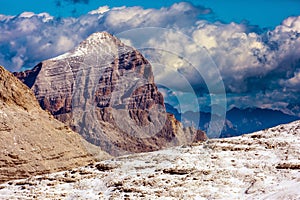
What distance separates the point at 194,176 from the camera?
197 feet

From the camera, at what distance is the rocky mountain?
237 feet

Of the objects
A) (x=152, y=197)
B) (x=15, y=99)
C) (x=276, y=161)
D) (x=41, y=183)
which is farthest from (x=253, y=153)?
(x=15, y=99)

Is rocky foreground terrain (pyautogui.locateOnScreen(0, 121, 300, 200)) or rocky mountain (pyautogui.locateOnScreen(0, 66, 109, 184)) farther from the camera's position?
rocky mountain (pyautogui.locateOnScreen(0, 66, 109, 184))

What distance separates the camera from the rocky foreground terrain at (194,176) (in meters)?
54.9

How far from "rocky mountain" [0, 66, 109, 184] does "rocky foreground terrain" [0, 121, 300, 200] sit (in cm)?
489

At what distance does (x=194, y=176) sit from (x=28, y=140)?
26.3 meters

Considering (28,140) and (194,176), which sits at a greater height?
(28,140)

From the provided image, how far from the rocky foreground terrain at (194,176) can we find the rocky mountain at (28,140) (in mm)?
4894

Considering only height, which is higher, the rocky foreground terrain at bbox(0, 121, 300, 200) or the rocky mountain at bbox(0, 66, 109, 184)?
the rocky mountain at bbox(0, 66, 109, 184)

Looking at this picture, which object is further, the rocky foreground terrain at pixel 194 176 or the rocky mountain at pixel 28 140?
the rocky mountain at pixel 28 140

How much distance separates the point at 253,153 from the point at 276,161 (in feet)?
13.9

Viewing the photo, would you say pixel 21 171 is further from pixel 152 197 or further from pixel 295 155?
pixel 295 155

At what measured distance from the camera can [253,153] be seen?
65.8 m

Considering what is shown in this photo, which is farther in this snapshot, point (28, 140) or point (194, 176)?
point (28, 140)
